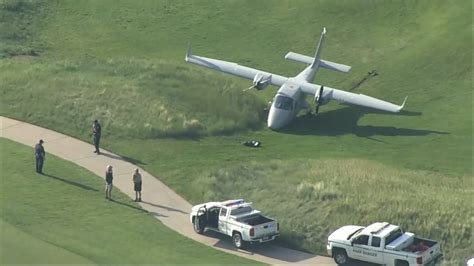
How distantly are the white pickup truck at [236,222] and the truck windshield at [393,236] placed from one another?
4.88 m

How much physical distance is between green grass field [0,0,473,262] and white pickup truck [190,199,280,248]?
120 centimetres

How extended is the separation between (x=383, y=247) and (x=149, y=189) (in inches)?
516

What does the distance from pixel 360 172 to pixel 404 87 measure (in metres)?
24.0

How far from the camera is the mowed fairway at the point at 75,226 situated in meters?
30.7

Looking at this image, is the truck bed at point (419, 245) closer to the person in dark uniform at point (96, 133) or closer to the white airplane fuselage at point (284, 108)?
the person in dark uniform at point (96, 133)

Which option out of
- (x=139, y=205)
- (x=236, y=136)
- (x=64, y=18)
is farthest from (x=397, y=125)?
(x=64, y=18)

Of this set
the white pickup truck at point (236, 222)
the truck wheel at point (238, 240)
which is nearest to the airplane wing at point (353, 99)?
the white pickup truck at point (236, 222)

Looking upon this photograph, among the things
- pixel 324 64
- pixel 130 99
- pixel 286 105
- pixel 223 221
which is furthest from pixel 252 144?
pixel 324 64

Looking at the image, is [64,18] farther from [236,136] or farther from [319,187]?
[319,187]

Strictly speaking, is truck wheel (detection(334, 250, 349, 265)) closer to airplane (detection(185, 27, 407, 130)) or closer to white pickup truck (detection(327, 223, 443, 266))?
white pickup truck (detection(327, 223, 443, 266))

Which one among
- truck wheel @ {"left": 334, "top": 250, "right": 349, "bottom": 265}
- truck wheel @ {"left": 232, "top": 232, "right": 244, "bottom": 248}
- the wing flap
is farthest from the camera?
the wing flap

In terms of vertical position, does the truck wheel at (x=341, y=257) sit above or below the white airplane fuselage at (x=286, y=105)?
below

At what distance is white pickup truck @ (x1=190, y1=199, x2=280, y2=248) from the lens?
34906 mm

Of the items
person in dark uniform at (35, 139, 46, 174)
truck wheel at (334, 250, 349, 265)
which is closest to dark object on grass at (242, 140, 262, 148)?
person in dark uniform at (35, 139, 46, 174)
